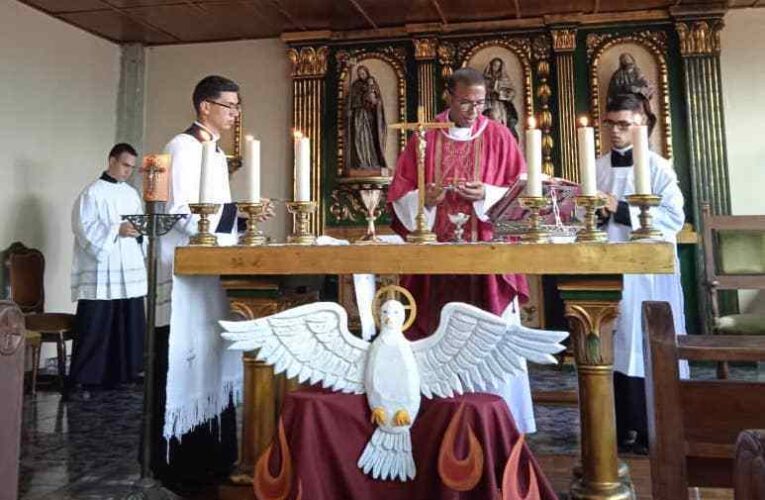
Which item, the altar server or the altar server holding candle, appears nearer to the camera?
the altar server holding candle

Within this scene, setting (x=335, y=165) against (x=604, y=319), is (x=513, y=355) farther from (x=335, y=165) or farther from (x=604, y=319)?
(x=335, y=165)

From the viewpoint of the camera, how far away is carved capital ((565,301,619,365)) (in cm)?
221

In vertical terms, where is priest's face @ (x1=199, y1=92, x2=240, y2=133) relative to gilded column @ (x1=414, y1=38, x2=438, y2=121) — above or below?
below

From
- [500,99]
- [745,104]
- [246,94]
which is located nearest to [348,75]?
[246,94]

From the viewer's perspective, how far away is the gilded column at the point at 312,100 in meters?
6.97

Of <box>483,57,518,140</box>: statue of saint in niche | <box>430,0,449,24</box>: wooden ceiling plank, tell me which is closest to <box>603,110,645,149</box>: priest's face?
<box>483,57,518,140</box>: statue of saint in niche

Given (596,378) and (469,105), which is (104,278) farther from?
(596,378)

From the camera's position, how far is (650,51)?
6.57 m

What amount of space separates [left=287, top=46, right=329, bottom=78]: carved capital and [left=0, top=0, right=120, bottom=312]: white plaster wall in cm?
213

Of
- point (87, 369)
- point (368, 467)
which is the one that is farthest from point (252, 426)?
point (87, 369)

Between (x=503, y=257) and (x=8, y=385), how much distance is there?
1438 millimetres

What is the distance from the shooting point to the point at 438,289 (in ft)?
9.73

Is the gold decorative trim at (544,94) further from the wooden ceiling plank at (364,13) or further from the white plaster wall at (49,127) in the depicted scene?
the white plaster wall at (49,127)

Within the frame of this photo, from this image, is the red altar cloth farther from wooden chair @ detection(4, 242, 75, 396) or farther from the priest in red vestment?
wooden chair @ detection(4, 242, 75, 396)
